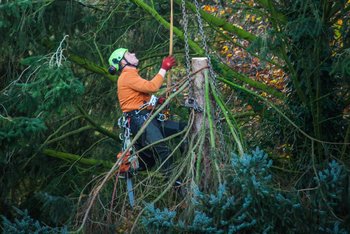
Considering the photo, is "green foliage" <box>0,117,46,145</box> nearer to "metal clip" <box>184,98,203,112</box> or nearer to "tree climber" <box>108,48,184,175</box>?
"tree climber" <box>108,48,184,175</box>

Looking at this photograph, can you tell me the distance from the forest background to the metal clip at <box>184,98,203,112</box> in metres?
0.08

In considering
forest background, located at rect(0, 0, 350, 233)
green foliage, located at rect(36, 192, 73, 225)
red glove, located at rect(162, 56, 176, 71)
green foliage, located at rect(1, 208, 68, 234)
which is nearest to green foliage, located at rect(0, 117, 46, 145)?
forest background, located at rect(0, 0, 350, 233)

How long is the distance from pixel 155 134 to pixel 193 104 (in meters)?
1.03

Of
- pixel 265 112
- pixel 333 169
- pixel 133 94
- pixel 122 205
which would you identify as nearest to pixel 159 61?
pixel 265 112

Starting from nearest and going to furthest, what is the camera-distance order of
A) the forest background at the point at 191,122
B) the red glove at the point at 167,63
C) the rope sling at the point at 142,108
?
the forest background at the point at 191,122 < the rope sling at the point at 142,108 < the red glove at the point at 167,63

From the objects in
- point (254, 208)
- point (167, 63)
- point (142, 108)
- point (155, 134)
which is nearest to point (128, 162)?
point (155, 134)

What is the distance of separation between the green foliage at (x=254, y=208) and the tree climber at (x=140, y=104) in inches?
63.5

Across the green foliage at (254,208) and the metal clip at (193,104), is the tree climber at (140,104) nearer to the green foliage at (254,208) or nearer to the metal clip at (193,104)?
the metal clip at (193,104)

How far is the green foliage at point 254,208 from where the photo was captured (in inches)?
272

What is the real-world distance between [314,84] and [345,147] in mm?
1639

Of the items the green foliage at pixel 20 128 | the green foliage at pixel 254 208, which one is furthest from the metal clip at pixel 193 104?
the green foliage at pixel 20 128

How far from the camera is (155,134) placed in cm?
881

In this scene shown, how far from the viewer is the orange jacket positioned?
886 centimetres

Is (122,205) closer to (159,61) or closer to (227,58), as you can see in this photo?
(159,61)
